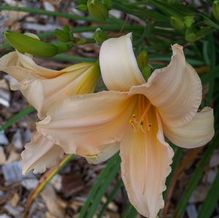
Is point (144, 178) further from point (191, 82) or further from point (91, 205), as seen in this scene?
point (91, 205)

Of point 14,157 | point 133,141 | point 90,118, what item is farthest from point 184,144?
point 14,157

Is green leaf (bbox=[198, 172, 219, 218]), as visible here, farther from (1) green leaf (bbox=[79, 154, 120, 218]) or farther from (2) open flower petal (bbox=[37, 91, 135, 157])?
(2) open flower petal (bbox=[37, 91, 135, 157])

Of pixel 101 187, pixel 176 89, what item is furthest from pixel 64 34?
pixel 101 187

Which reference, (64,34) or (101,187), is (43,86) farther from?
(101,187)

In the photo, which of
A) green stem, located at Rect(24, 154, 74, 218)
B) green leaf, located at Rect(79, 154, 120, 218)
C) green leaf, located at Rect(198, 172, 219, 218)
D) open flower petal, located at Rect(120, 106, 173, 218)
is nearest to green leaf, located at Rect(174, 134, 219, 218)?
green leaf, located at Rect(198, 172, 219, 218)

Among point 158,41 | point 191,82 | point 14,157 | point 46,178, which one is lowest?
point 14,157

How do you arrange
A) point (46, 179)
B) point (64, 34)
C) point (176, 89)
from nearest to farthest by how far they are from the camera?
point (176, 89)
point (64, 34)
point (46, 179)

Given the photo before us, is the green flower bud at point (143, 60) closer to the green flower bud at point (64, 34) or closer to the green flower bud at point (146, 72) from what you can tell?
the green flower bud at point (146, 72)
